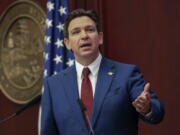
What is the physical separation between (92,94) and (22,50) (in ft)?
7.31

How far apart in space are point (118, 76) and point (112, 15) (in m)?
1.43

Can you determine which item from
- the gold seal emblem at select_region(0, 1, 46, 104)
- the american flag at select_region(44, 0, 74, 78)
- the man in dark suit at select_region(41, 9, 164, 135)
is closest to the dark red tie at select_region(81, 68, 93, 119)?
the man in dark suit at select_region(41, 9, 164, 135)

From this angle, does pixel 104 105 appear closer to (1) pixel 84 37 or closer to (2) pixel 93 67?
(2) pixel 93 67

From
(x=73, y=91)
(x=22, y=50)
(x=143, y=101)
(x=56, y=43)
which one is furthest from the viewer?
(x=22, y=50)

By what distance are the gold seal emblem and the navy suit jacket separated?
1768 millimetres

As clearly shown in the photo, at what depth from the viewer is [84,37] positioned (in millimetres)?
1491

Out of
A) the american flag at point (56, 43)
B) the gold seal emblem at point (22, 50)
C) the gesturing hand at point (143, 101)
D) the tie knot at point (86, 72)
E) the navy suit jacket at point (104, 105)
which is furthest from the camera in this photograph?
the gold seal emblem at point (22, 50)

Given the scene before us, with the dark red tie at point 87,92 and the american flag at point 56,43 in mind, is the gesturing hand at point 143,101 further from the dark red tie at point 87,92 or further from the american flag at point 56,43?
the american flag at point 56,43

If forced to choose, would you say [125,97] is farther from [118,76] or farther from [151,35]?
[151,35]

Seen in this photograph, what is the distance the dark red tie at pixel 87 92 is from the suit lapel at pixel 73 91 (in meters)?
0.04

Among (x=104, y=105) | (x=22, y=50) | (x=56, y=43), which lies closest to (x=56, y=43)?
(x=56, y=43)

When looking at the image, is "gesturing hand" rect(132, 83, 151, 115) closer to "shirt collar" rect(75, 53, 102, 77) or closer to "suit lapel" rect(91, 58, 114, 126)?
"suit lapel" rect(91, 58, 114, 126)

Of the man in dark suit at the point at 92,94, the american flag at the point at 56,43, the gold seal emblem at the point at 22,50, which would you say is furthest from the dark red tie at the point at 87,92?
the gold seal emblem at the point at 22,50

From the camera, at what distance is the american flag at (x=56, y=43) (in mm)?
2641
